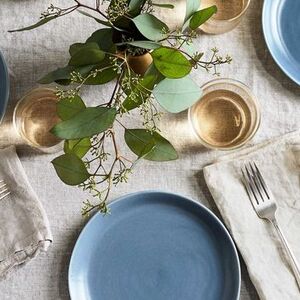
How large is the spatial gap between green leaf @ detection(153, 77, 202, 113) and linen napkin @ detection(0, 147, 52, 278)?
0.29 metres

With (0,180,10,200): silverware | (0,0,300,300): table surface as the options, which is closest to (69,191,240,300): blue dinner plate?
(0,0,300,300): table surface

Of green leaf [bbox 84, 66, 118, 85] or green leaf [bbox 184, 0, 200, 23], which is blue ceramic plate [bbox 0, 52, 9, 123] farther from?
green leaf [bbox 184, 0, 200, 23]

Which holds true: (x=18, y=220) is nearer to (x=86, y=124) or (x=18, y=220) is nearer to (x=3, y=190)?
(x=3, y=190)

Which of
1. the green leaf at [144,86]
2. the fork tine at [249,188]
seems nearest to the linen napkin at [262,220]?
the fork tine at [249,188]

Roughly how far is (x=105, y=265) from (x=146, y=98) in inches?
12.9

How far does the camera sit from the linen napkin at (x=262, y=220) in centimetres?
99

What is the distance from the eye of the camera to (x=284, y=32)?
103 cm

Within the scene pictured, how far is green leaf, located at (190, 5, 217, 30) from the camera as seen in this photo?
82 centimetres

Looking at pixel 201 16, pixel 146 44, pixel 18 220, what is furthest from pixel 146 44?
pixel 18 220

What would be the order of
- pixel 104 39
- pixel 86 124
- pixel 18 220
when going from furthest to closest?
1. pixel 18 220
2. pixel 104 39
3. pixel 86 124

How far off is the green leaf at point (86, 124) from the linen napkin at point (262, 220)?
29 cm

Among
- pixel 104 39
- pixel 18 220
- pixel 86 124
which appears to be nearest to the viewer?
pixel 86 124

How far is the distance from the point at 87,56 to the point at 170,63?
106mm

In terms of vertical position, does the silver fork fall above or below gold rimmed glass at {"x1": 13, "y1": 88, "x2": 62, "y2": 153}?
below
